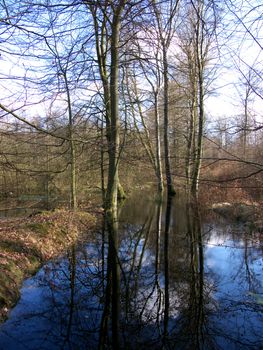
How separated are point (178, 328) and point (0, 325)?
2.65m

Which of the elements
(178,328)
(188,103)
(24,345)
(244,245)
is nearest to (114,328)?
(178,328)

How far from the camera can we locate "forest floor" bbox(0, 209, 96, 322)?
19.6ft

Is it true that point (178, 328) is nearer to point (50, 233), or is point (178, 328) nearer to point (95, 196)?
point (50, 233)

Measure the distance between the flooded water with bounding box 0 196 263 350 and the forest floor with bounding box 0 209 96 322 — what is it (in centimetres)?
27

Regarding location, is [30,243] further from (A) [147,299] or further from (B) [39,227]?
(A) [147,299]

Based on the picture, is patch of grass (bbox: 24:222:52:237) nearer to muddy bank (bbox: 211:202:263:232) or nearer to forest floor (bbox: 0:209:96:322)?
forest floor (bbox: 0:209:96:322)

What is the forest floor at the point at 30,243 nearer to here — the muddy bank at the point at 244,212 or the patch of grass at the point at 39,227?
the patch of grass at the point at 39,227

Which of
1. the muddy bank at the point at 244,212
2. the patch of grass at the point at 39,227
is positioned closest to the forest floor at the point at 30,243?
the patch of grass at the point at 39,227

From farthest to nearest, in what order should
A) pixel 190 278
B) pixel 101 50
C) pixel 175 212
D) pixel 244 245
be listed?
1. pixel 175 212
2. pixel 101 50
3. pixel 244 245
4. pixel 190 278

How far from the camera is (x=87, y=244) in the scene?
984 cm

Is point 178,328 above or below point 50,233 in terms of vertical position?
below

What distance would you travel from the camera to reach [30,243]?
27.5ft

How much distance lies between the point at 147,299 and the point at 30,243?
12.8 feet

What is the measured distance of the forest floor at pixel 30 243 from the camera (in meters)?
5.97
